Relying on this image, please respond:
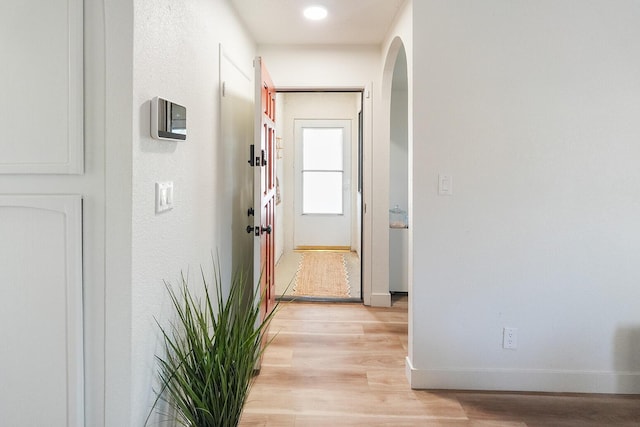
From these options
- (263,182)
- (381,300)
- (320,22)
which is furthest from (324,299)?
(320,22)

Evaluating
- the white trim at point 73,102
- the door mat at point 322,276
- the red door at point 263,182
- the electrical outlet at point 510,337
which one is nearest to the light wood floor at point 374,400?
the electrical outlet at point 510,337

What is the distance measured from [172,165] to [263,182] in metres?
1.16

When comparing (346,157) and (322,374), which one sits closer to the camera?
(322,374)

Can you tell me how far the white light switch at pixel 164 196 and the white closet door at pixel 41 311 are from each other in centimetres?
26

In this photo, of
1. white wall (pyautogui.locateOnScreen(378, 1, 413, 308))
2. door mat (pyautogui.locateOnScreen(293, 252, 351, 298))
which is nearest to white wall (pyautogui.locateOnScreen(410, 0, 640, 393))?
white wall (pyautogui.locateOnScreen(378, 1, 413, 308))

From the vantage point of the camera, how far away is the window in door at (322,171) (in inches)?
259

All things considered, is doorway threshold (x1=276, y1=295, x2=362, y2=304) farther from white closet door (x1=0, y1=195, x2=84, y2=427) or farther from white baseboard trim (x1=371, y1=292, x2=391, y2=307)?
white closet door (x1=0, y1=195, x2=84, y2=427)

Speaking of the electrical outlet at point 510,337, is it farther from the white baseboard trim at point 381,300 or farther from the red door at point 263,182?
the white baseboard trim at point 381,300

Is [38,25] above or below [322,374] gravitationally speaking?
above

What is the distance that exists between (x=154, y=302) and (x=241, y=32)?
2.21m

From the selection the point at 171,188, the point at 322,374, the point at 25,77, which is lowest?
the point at 322,374

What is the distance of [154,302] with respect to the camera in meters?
1.53

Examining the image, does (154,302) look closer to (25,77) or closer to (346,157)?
(25,77)

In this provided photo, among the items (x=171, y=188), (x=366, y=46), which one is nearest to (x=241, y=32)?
(x=366, y=46)
